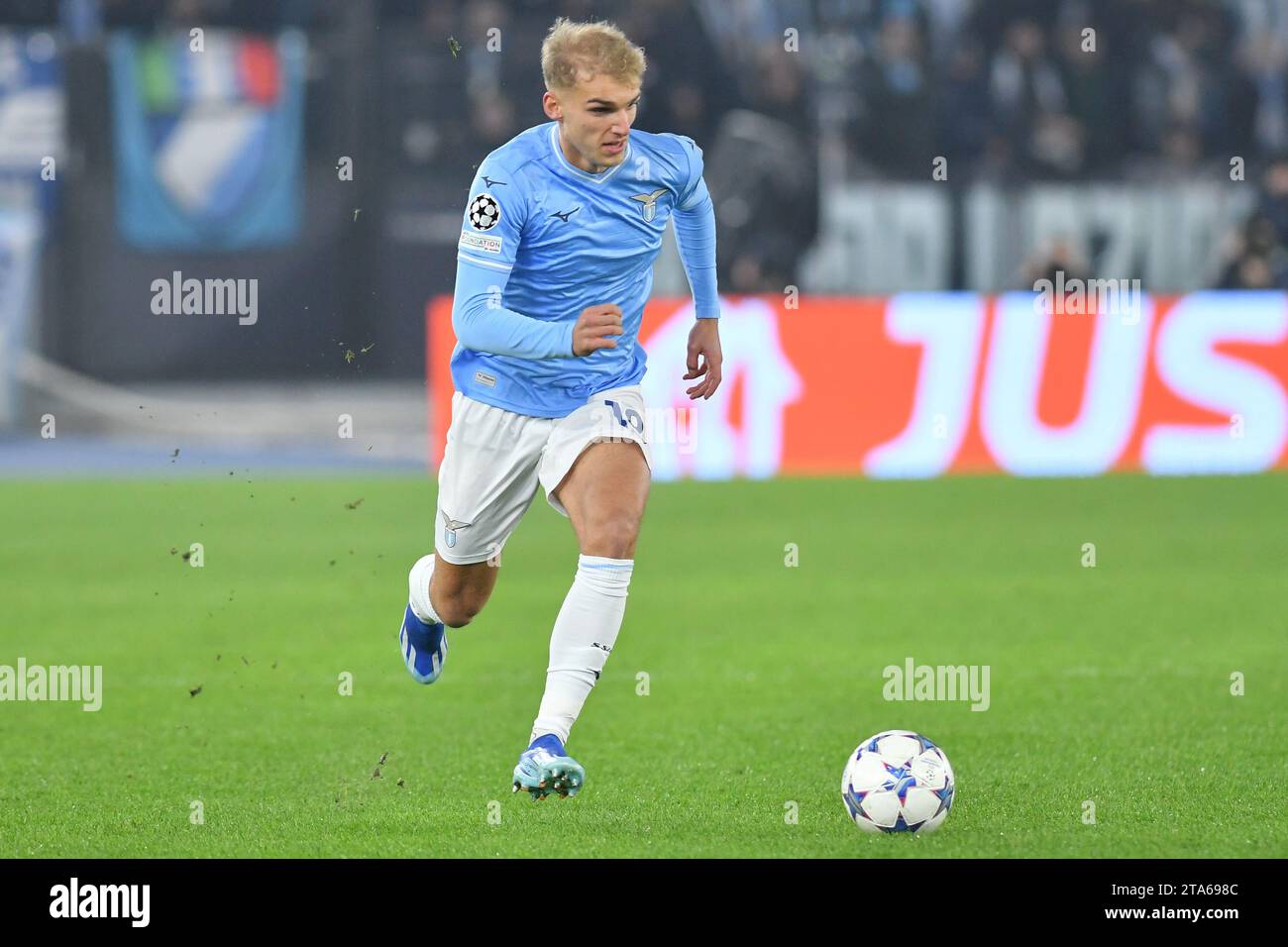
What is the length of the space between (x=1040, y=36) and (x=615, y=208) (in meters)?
13.2

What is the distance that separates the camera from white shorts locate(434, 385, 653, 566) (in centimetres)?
573

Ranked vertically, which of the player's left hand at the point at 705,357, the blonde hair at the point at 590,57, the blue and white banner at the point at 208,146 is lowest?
the player's left hand at the point at 705,357

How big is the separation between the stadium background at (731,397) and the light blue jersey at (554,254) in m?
1.20

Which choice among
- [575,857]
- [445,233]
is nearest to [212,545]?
[445,233]

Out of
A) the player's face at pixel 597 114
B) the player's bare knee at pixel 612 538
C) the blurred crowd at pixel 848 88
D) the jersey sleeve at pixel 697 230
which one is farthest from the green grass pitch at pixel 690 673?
the blurred crowd at pixel 848 88

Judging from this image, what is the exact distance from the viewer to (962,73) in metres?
17.9

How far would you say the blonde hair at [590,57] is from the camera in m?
5.39

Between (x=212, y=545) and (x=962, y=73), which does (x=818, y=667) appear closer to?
(x=212, y=545)

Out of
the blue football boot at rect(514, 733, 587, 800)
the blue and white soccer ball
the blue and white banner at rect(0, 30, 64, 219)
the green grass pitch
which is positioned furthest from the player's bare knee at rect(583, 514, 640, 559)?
the blue and white banner at rect(0, 30, 64, 219)

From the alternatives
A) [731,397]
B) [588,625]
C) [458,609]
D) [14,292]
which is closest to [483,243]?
[588,625]

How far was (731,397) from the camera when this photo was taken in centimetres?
1410

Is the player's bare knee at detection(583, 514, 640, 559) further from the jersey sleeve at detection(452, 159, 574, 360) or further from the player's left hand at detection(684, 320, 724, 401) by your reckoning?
the player's left hand at detection(684, 320, 724, 401)

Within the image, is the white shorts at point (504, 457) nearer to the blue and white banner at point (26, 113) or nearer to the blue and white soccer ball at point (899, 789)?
the blue and white soccer ball at point (899, 789)

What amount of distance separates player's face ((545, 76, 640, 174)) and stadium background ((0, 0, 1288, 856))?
5.93ft
